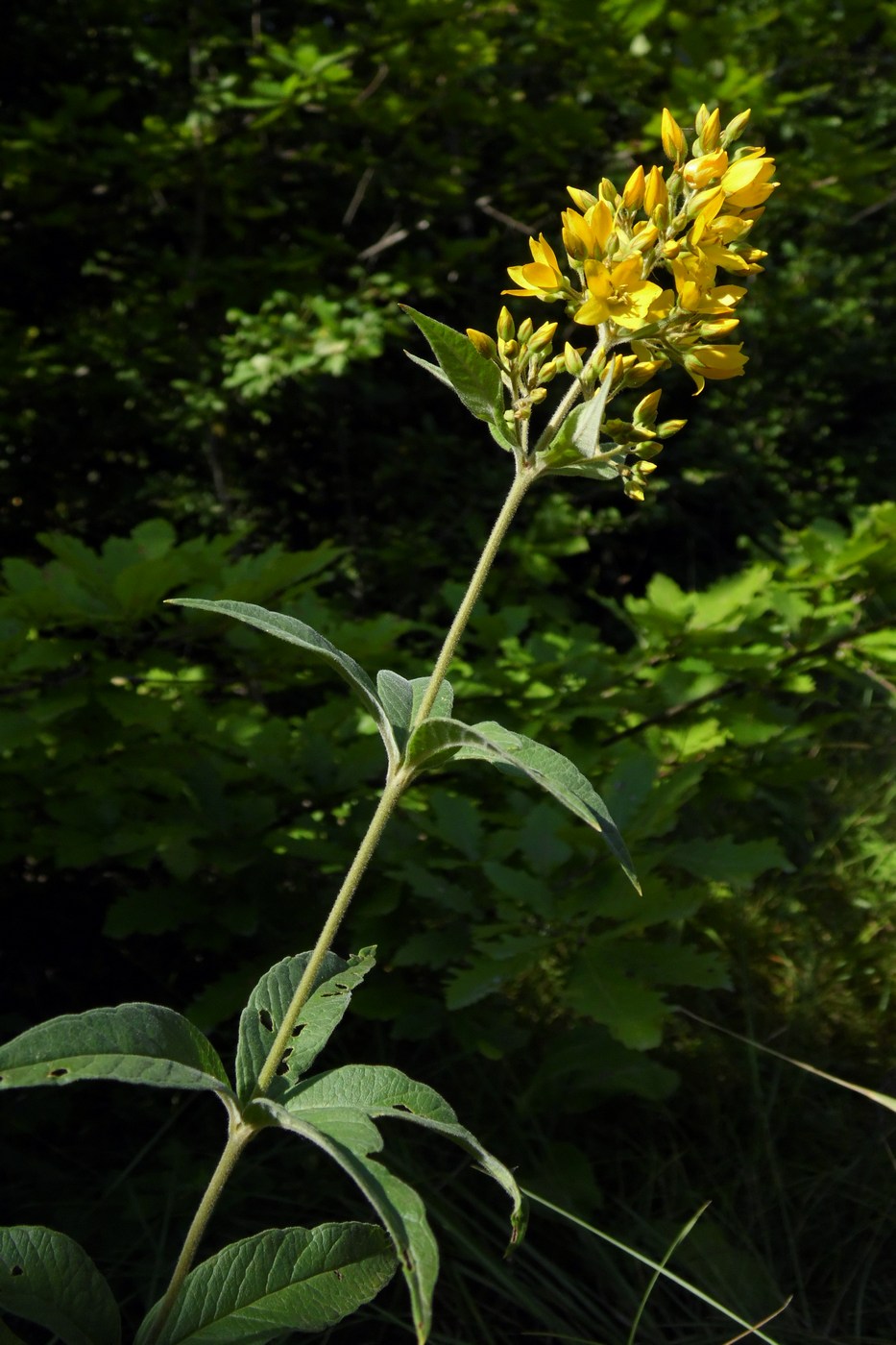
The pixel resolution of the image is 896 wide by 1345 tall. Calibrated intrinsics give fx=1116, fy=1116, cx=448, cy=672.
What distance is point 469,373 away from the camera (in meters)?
0.95

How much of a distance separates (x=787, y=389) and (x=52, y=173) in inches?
139

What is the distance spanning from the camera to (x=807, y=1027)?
2.63 metres

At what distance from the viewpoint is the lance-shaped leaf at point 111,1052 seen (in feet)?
2.73

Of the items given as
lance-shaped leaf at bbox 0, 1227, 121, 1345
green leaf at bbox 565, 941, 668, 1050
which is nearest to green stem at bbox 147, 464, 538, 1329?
lance-shaped leaf at bbox 0, 1227, 121, 1345

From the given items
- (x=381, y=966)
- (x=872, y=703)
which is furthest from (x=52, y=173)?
(x=872, y=703)

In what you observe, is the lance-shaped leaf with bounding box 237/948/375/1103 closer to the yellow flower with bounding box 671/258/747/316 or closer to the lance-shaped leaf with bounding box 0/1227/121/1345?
the lance-shaped leaf with bounding box 0/1227/121/1345

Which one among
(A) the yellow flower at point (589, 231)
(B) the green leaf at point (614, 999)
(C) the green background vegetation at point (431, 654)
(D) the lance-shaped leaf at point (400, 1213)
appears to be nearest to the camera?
(D) the lance-shaped leaf at point (400, 1213)

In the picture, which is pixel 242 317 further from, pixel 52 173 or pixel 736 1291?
pixel 736 1291

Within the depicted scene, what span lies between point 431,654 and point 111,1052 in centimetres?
267

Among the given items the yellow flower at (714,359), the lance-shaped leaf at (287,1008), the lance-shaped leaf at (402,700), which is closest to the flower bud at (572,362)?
the yellow flower at (714,359)

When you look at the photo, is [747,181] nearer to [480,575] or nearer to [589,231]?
[589,231]

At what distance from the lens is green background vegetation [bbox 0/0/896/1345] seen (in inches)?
77.1

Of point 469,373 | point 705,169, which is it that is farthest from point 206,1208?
point 705,169

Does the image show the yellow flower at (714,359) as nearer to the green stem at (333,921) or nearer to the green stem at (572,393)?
the green stem at (572,393)
